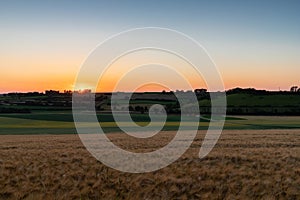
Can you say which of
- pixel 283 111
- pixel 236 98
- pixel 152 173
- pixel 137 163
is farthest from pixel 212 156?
pixel 236 98

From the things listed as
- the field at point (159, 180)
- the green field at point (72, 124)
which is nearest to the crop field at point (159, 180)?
the field at point (159, 180)

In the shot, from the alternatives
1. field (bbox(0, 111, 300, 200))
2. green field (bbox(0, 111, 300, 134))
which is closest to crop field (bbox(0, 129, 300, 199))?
field (bbox(0, 111, 300, 200))

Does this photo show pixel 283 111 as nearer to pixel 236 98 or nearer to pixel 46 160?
pixel 236 98

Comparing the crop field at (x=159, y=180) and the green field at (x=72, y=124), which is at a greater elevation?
the green field at (x=72, y=124)

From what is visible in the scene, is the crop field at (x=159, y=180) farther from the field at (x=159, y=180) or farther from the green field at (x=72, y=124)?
the green field at (x=72, y=124)

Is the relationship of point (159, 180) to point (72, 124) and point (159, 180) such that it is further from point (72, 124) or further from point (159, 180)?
point (72, 124)

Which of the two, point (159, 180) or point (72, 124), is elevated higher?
point (72, 124)

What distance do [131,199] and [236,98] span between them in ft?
459

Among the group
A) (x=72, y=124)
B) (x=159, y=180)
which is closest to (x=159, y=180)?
(x=159, y=180)

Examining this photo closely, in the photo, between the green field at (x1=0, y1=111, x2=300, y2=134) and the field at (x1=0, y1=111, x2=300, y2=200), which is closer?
the field at (x1=0, y1=111, x2=300, y2=200)

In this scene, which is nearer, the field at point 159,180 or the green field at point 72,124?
the field at point 159,180

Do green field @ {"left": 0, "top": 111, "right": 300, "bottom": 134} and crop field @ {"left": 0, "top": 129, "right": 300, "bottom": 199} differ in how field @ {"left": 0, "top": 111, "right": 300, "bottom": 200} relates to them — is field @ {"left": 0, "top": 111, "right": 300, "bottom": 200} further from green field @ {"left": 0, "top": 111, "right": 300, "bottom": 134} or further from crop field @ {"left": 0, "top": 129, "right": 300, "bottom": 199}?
green field @ {"left": 0, "top": 111, "right": 300, "bottom": 134}

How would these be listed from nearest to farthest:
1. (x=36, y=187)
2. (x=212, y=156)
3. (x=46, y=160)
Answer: (x=36, y=187)
(x=46, y=160)
(x=212, y=156)

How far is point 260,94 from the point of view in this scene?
505 feet
